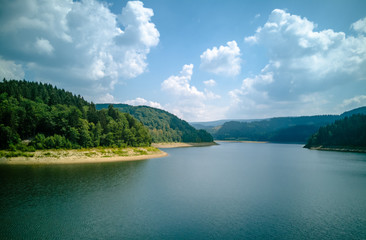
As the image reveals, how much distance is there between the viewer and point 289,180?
3553 cm

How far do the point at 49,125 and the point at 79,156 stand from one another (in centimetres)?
1394

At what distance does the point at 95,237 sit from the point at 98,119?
60233 millimetres

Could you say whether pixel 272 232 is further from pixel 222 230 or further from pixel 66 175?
pixel 66 175

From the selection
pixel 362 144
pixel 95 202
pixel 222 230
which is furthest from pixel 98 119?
pixel 362 144

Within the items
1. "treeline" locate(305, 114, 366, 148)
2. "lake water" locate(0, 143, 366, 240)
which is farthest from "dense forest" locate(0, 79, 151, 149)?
"treeline" locate(305, 114, 366, 148)

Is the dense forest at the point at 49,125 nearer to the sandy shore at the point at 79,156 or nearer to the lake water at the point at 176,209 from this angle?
the sandy shore at the point at 79,156

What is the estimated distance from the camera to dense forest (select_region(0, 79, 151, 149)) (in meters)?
52.4

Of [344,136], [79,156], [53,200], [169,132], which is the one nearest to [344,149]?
[344,136]

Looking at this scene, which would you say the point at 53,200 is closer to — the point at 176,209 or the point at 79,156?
the point at 176,209

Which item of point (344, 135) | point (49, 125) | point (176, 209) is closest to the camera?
point (176, 209)

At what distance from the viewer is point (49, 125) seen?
5791 centimetres

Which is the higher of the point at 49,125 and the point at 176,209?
the point at 49,125

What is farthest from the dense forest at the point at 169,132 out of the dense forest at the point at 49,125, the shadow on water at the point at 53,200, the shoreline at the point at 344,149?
the shadow on water at the point at 53,200

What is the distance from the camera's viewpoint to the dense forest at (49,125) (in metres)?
52.4
